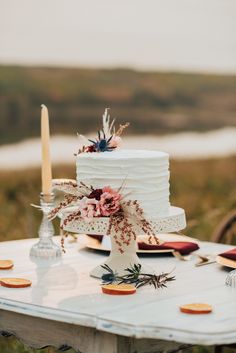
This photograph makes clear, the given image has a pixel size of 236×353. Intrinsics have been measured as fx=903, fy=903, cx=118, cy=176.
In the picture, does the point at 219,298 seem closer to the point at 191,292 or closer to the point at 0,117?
the point at 191,292

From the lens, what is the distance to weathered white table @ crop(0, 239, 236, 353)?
2117mm

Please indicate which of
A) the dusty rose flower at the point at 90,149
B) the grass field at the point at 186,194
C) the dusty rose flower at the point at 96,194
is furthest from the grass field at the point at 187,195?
the dusty rose flower at the point at 96,194

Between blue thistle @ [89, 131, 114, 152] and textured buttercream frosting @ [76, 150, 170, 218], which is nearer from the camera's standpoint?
textured buttercream frosting @ [76, 150, 170, 218]

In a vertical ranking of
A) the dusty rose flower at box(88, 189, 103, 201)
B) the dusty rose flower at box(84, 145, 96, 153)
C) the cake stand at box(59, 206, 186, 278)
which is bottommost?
the cake stand at box(59, 206, 186, 278)

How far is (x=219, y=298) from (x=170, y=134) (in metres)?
4.23

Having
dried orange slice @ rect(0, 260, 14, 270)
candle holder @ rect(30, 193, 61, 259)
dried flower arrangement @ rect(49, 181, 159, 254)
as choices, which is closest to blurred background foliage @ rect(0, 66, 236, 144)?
candle holder @ rect(30, 193, 61, 259)

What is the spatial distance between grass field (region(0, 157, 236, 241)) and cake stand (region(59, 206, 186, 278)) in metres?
1.90

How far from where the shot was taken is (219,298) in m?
2.43

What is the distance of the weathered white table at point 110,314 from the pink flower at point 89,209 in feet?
0.70

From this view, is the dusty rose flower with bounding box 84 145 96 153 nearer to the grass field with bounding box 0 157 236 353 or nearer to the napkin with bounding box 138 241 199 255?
the napkin with bounding box 138 241 199 255

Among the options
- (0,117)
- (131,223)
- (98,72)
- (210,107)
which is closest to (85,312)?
(131,223)

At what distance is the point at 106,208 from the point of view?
2.45m

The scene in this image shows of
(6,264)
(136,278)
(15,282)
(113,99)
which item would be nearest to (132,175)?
(136,278)

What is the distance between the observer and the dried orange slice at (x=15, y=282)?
2.53m
